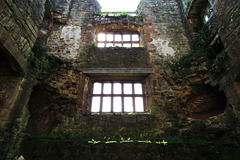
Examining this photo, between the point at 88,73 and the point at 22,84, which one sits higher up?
the point at 88,73

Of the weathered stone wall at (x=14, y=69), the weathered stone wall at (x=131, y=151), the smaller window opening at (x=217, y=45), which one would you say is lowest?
the weathered stone wall at (x=131, y=151)

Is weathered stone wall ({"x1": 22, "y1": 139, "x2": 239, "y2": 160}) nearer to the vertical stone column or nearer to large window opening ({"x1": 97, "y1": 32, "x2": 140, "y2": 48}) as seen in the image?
the vertical stone column

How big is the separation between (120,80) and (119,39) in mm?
2380

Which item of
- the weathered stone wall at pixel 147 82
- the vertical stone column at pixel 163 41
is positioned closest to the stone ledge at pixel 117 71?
the weathered stone wall at pixel 147 82

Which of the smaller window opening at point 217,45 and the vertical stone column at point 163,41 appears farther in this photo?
the vertical stone column at point 163,41

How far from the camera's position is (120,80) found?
6.41 m

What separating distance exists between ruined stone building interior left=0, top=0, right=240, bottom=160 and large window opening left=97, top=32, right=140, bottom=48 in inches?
2.0

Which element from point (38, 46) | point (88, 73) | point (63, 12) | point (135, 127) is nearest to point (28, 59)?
point (38, 46)

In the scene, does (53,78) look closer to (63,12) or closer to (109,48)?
(109,48)

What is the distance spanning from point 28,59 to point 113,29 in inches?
181

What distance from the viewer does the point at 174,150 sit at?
3666mm

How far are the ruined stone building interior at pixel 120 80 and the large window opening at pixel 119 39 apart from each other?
5cm

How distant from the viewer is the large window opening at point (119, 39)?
24.6ft

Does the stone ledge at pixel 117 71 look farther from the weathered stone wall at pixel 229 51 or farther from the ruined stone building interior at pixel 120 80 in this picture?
the weathered stone wall at pixel 229 51
